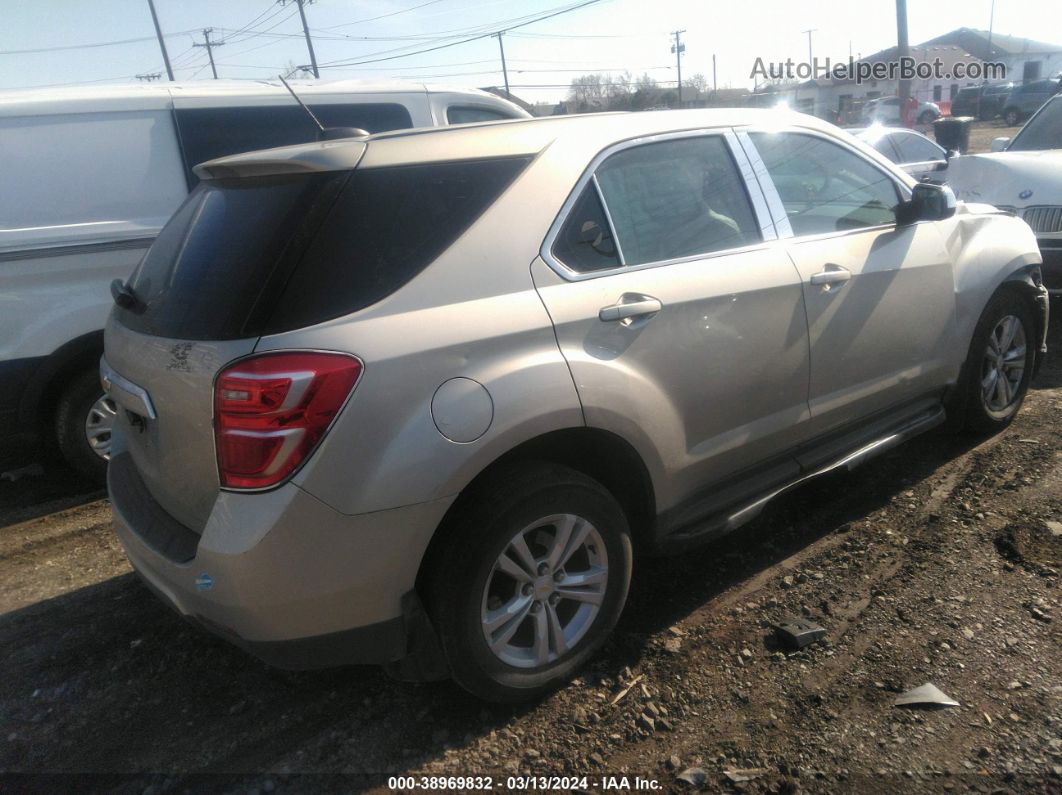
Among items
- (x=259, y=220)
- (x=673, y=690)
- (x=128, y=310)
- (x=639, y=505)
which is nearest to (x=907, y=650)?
(x=673, y=690)

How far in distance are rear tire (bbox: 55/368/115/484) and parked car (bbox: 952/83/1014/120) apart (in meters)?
43.5

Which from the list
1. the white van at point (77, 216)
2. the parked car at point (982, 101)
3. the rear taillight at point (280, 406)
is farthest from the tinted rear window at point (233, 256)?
the parked car at point (982, 101)

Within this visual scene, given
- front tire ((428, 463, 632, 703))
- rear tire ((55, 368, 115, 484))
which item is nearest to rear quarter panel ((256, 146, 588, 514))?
front tire ((428, 463, 632, 703))

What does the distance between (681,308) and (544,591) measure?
1.06m

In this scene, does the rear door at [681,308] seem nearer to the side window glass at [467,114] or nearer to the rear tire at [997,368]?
the rear tire at [997,368]

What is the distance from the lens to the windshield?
762 cm

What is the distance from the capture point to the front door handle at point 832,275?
3.35 metres

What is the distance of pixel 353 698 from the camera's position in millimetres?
2854

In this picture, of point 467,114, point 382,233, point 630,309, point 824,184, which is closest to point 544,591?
point 630,309

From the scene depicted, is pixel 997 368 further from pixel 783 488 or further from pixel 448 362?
pixel 448 362

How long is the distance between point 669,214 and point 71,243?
3276mm

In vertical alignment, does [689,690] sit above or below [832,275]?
below

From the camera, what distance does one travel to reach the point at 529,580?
103 inches

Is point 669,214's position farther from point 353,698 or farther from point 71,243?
point 71,243
